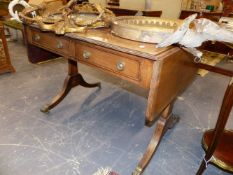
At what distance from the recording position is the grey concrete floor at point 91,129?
1.34m

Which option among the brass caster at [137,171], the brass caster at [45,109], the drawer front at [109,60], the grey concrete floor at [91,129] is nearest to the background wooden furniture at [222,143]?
the grey concrete floor at [91,129]

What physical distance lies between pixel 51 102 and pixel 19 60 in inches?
58.7

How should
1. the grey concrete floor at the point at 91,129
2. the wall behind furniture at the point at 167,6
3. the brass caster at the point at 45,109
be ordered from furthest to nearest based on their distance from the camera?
the wall behind furniture at the point at 167,6 → the brass caster at the point at 45,109 → the grey concrete floor at the point at 91,129

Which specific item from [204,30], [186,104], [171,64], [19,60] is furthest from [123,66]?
[19,60]

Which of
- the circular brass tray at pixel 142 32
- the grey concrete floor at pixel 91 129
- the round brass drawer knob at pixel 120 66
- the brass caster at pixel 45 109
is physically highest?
the circular brass tray at pixel 142 32

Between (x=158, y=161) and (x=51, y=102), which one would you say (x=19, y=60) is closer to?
(x=51, y=102)

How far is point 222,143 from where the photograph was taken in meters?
1.39

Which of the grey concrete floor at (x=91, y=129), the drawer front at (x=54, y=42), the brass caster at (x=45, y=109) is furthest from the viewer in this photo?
the brass caster at (x=45, y=109)

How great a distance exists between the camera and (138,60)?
90 cm

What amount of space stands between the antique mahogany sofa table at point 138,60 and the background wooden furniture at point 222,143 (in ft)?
0.82

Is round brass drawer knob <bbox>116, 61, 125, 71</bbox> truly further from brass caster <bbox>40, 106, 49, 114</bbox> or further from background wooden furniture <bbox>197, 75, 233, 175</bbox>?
brass caster <bbox>40, 106, 49, 114</bbox>

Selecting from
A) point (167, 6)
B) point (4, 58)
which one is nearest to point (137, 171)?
point (4, 58)

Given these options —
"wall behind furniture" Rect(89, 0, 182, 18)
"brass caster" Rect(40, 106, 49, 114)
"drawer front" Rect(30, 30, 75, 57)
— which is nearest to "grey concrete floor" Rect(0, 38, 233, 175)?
"brass caster" Rect(40, 106, 49, 114)

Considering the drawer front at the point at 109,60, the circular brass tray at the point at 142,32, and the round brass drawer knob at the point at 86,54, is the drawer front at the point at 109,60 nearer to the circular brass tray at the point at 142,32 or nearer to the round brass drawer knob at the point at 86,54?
the round brass drawer knob at the point at 86,54
